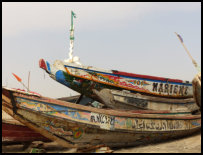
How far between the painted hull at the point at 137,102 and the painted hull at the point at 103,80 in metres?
0.29

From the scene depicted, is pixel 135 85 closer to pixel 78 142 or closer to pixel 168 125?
pixel 168 125

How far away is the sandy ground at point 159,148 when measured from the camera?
8.30 m

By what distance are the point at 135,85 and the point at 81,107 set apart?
121 inches

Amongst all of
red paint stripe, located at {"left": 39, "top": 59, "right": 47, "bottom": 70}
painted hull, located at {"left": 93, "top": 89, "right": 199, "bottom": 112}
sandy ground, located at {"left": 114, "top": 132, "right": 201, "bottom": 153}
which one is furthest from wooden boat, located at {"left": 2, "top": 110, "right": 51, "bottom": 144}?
sandy ground, located at {"left": 114, "top": 132, "right": 201, "bottom": 153}

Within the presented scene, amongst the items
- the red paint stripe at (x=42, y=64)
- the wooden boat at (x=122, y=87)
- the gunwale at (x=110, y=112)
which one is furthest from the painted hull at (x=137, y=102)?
the red paint stripe at (x=42, y=64)

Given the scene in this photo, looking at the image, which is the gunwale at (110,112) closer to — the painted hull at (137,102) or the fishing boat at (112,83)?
the painted hull at (137,102)

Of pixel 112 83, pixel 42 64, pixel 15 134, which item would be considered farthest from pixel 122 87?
pixel 15 134

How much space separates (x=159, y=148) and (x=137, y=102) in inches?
81.3

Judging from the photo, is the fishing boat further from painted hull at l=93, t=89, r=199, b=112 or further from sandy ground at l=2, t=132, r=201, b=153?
sandy ground at l=2, t=132, r=201, b=153

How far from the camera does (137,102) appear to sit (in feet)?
33.4

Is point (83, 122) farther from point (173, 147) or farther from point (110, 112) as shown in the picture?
point (173, 147)

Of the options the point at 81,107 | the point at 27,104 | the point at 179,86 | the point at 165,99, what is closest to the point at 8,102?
the point at 27,104

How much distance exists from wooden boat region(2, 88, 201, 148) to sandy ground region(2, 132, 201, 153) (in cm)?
30

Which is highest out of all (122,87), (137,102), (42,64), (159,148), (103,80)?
(42,64)
